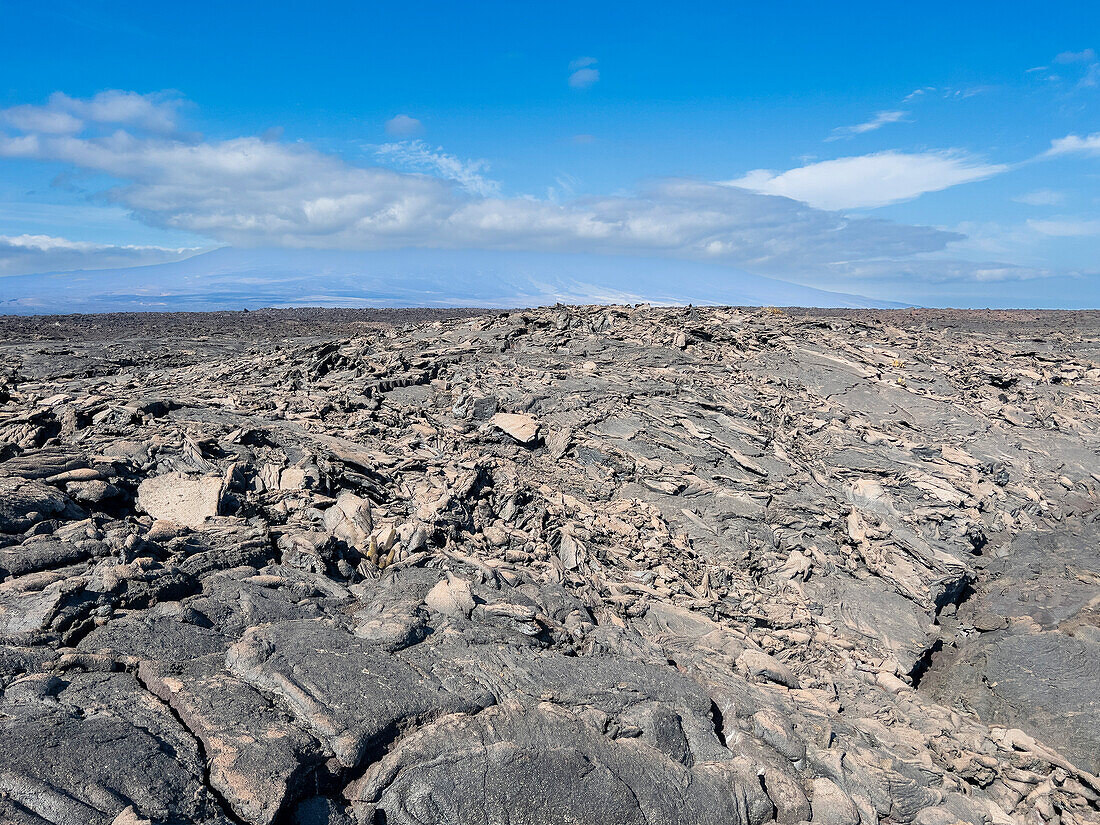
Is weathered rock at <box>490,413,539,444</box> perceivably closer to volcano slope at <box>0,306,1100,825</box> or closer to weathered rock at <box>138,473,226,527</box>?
volcano slope at <box>0,306,1100,825</box>

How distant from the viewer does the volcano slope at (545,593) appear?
12.4ft

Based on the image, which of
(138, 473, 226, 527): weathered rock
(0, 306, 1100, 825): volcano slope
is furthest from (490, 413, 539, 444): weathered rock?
(138, 473, 226, 527): weathered rock

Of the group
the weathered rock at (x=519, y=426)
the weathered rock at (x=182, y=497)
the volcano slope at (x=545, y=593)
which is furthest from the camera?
the weathered rock at (x=519, y=426)

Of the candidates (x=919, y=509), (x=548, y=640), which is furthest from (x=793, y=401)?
(x=548, y=640)

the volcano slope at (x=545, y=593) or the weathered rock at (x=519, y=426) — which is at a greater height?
the weathered rock at (x=519, y=426)

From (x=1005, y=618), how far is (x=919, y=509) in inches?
78.1

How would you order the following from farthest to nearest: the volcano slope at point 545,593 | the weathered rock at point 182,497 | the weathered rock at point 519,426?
the weathered rock at point 519,426, the weathered rock at point 182,497, the volcano slope at point 545,593

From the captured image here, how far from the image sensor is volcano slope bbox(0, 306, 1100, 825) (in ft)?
12.4

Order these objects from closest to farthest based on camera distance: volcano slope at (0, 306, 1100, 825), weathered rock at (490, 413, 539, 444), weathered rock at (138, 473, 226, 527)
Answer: volcano slope at (0, 306, 1100, 825) < weathered rock at (138, 473, 226, 527) < weathered rock at (490, 413, 539, 444)

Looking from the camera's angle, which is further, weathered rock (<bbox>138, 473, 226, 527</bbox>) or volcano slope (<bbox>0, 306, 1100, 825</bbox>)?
weathered rock (<bbox>138, 473, 226, 527</bbox>)

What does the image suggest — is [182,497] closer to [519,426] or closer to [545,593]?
[545,593]

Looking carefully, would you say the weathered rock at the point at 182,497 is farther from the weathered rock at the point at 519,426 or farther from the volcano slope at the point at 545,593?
the weathered rock at the point at 519,426

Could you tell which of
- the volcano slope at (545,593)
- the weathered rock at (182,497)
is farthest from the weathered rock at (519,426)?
the weathered rock at (182,497)

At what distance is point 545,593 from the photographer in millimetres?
6285
